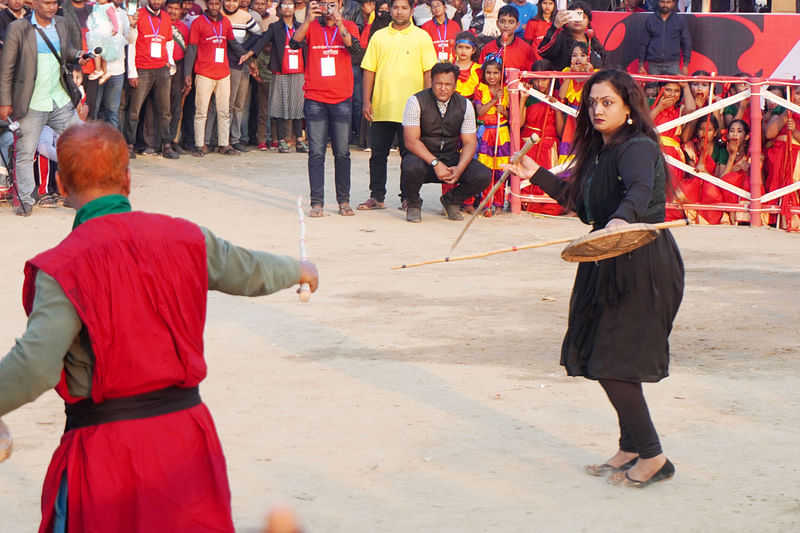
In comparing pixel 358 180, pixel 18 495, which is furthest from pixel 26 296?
pixel 358 180

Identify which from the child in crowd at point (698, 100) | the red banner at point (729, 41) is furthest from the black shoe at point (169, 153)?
the child in crowd at point (698, 100)

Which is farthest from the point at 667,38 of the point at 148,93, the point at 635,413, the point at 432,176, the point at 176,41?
the point at 635,413

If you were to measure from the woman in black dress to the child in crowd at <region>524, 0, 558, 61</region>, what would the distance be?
348 inches

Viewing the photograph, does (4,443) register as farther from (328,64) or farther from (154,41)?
(154,41)

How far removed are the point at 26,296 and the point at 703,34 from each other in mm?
12632

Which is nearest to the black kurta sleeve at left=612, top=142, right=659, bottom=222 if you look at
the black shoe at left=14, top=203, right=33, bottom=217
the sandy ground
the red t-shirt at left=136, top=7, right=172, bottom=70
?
the sandy ground

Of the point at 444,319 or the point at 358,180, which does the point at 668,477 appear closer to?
the point at 444,319

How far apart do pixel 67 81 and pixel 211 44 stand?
399 centimetres

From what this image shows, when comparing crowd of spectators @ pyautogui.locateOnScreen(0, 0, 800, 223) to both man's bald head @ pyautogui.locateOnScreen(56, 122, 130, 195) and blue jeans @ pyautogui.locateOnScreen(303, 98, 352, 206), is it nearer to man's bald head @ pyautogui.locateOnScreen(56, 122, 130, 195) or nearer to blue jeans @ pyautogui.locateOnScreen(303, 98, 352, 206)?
blue jeans @ pyautogui.locateOnScreen(303, 98, 352, 206)

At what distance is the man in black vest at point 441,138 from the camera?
36.3 ft

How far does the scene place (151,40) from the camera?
47.4 feet

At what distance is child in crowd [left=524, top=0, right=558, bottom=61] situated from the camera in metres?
14.1

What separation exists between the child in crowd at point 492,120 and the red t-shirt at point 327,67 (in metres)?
1.33

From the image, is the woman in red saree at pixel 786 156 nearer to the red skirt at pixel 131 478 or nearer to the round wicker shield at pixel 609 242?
the round wicker shield at pixel 609 242
